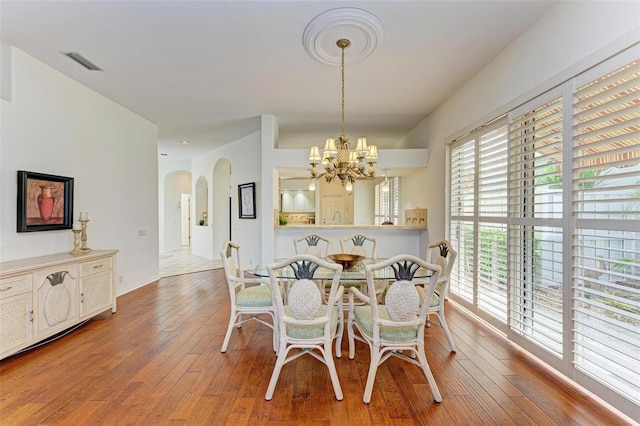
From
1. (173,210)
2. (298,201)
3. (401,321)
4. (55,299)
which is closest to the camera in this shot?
(401,321)

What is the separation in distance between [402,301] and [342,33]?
92.7 inches

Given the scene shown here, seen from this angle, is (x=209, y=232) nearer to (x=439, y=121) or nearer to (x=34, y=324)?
(x=34, y=324)

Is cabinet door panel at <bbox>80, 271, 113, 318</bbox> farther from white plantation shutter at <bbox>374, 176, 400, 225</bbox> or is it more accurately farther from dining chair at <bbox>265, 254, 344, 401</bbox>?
white plantation shutter at <bbox>374, 176, 400, 225</bbox>

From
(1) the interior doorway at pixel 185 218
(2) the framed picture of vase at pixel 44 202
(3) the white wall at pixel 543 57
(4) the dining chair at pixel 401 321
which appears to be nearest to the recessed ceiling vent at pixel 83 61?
(2) the framed picture of vase at pixel 44 202

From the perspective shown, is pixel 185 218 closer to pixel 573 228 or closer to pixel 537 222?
pixel 537 222

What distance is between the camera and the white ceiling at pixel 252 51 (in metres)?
2.46

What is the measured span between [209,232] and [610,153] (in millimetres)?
8218

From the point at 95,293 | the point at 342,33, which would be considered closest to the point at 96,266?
the point at 95,293

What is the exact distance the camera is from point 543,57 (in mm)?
2557

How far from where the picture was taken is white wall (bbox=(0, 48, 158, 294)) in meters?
3.08

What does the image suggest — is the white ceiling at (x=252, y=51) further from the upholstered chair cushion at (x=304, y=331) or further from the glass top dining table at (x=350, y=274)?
the upholstered chair cushion at (x=304, y=331)

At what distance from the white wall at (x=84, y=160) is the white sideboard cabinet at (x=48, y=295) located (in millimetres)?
500

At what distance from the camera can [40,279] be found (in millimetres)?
2848

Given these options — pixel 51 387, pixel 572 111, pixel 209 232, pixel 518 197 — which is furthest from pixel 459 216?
pixel 209 232
